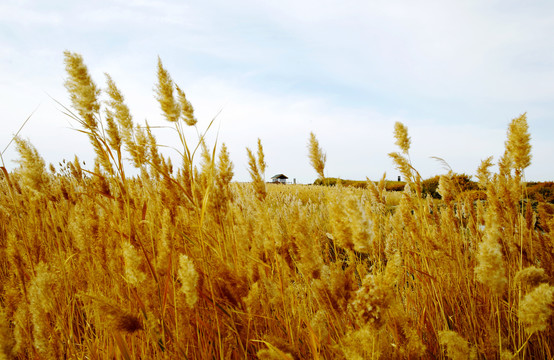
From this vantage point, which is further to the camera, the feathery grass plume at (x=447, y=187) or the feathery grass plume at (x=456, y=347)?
the feathery grass plume at (x=447, y=187)

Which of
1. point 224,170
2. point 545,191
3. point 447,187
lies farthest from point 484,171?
point 545,191

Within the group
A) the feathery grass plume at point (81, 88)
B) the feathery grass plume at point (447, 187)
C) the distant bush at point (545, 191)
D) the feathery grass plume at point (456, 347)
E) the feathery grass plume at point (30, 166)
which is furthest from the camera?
the distant bush at point (545, 191)

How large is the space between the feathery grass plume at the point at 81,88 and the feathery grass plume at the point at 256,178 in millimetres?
980

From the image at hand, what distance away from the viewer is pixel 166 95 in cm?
178

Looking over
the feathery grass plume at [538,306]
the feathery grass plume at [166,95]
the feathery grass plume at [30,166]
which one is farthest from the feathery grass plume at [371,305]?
the feathery grass plume at [30,166]

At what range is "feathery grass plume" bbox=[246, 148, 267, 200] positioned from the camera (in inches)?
86.2

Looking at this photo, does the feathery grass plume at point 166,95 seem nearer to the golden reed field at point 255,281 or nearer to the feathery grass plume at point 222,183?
the golden reed field at point 255,281

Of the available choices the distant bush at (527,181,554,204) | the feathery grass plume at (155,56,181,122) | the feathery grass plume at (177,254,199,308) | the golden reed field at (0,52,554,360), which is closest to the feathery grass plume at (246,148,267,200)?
→ the golden reed field at (0,52,554,360)

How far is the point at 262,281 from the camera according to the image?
1568 mm

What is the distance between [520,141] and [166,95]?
1995 millimetres

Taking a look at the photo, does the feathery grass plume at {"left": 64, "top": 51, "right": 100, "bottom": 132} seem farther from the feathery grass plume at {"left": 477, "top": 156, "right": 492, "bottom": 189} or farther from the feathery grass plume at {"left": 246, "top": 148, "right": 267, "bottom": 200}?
the feathery grass plume at {"left": 477, "top": 156, "right": 492, "bottom": 189}

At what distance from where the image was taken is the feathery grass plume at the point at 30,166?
2.09 metres

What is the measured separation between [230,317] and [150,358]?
0.46 meters

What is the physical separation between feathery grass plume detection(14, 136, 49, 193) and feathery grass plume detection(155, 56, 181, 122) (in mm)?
1070
